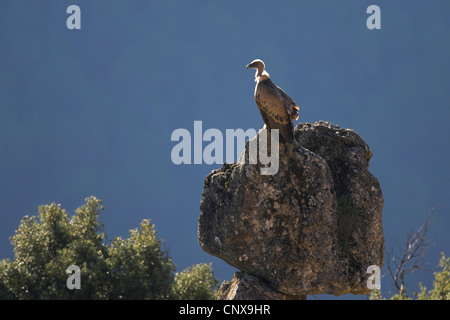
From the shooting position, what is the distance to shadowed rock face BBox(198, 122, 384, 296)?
11.6m

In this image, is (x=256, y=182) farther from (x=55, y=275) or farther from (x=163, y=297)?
(x=55, y=275)

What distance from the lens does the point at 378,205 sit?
1227cm

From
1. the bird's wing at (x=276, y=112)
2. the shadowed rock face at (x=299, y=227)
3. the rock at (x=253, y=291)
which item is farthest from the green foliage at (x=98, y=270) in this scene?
the bird's wing at (x=276, y=112)

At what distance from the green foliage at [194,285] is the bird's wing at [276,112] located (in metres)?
3.40

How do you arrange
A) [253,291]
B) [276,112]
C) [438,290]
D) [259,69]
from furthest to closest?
1. [438,290]
2. [259,69]
3. [276,112]
4. [253,291]

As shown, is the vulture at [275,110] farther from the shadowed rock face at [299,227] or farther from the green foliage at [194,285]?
the green foliage at [194,285]

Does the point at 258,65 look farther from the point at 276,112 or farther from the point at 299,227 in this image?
the point at 299,227

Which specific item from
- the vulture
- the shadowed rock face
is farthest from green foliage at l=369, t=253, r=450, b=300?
the vulture

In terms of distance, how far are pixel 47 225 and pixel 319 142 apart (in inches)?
256

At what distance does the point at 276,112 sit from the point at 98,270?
4945mm

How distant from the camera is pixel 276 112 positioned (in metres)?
11.8

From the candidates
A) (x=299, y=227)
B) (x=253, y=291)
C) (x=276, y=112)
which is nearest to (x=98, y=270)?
(x=253, y=291)

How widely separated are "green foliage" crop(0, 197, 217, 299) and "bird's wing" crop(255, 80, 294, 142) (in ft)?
11.0

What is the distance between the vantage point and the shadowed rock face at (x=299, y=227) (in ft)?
38.0
